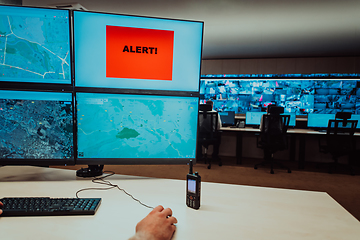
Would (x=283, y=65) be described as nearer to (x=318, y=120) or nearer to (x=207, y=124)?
(x=318, y=120)

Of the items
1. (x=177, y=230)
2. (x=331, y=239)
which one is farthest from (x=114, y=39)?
(x=331, y=239)

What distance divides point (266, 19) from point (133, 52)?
3.62 m

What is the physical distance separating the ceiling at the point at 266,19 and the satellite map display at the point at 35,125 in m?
2.89

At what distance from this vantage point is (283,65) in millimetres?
6707

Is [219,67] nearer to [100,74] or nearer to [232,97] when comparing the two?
[232,97]

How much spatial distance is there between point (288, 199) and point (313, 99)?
262 inches

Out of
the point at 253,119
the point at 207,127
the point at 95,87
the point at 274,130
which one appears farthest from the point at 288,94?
the point at 95,87

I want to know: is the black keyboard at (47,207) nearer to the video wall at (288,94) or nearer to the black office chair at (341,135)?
the black office chair at (341,135)

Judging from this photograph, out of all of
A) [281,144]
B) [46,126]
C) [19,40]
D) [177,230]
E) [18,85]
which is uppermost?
[19,40]

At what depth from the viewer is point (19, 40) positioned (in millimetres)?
1331

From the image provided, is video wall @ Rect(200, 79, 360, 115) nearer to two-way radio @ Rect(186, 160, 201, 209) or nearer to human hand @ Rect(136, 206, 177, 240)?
two-way radio @ Rect(186, 160, 201, 209)

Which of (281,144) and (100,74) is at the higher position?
(100,74)

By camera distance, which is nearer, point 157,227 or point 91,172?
point 157,227

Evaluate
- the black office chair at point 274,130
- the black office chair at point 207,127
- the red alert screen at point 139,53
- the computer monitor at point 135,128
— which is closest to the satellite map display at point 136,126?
the computer monitor at point 135,128
